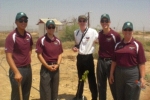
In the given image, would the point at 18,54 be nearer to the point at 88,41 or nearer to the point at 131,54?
the point at 88,41

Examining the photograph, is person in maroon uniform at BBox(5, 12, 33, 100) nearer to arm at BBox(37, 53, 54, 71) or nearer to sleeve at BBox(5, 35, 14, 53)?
sleeve at BBox(5, 35, 14, 53)

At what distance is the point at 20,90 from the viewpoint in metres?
3.67

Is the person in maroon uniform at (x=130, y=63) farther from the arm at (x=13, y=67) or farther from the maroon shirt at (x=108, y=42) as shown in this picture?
the arm at (x=13, y=67)

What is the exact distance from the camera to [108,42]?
14.2 ft

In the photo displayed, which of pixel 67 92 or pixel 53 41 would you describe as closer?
pixel 53 41

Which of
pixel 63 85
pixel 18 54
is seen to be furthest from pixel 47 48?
pixel 63 85

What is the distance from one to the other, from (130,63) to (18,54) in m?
1.94

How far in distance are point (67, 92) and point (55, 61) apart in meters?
2.35

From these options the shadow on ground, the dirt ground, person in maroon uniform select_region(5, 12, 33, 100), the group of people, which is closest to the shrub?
the dirt ground

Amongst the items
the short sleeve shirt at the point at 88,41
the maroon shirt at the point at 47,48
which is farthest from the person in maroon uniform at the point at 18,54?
the short sleeve shirt at the point at 88,41

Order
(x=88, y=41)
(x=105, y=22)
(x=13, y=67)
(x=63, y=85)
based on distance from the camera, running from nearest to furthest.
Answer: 1. (x=13, y=67)
2. (x=105, y=22)
3. (x=88, y=41)
4. (x=63, y=85)

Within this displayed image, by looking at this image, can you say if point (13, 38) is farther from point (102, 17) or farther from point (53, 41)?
point (102, 17)

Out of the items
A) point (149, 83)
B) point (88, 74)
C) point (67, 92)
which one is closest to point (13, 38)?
point (88, 74)

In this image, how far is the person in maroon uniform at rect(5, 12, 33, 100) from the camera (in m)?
3.59
